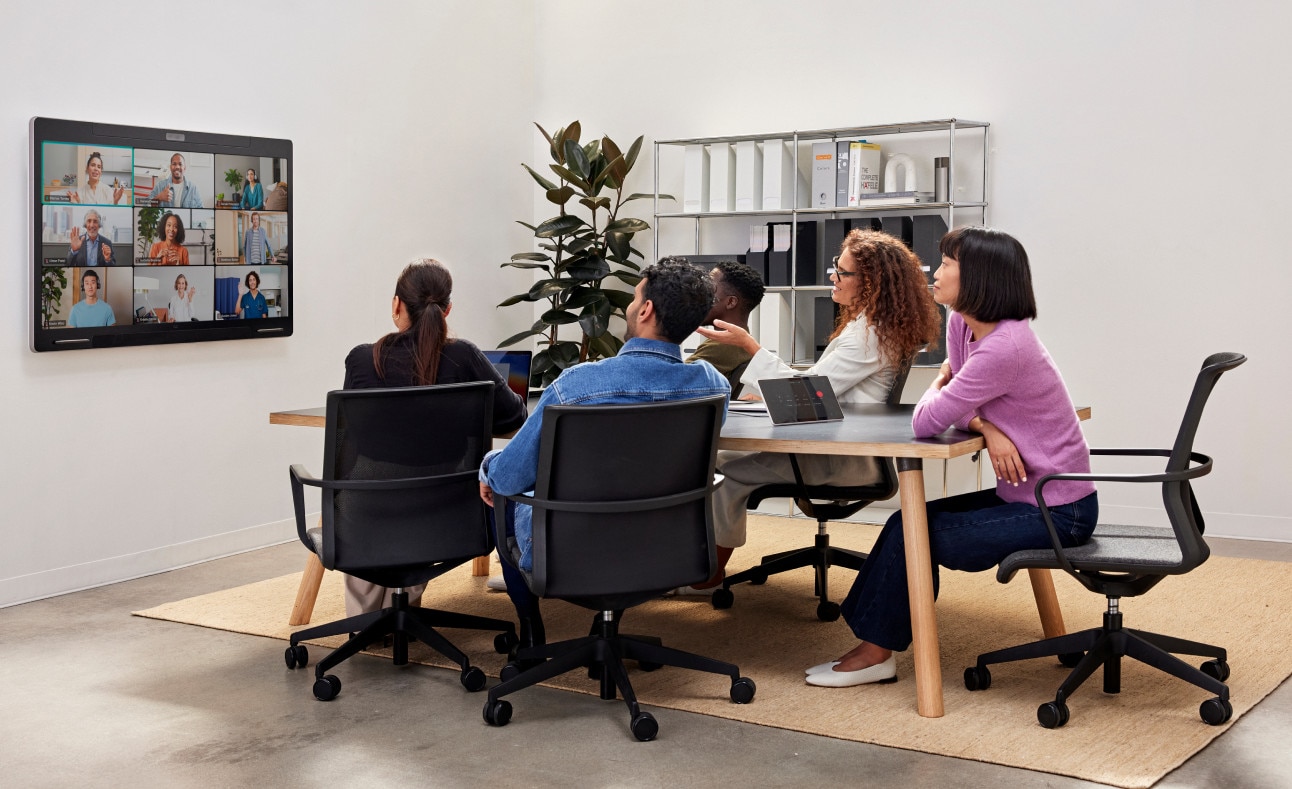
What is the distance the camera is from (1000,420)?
3.26 metres

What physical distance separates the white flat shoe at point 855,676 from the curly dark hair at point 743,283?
1.53 metres

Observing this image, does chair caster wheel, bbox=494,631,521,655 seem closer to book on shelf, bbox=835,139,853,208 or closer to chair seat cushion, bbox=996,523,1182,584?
chair seat cushion, bbox=996,523,1182,584

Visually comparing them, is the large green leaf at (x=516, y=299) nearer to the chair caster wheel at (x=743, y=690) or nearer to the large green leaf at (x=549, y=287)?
the large green leaf at (x=549, y=287)

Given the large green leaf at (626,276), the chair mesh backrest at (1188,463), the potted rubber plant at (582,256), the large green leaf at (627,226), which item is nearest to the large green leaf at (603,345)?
the potted rubber plant at (582,256)

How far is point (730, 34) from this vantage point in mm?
6652

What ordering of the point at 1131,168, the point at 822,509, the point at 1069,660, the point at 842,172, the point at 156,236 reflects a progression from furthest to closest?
the point at 842,172 → the point at 1131,168 → the point at 156,236 → the point at 822,509 → the point at 1069,660

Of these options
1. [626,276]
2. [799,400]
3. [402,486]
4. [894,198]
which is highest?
[894,198]

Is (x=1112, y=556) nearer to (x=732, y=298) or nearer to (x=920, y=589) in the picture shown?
(x=920, y=589)

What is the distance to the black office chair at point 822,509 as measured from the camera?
4.25 meters

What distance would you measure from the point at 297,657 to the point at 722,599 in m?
1.48

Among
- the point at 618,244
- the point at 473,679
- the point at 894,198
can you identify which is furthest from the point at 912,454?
the point at 618,244

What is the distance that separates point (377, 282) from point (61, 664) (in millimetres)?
2753

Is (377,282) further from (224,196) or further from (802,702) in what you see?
(802,702)

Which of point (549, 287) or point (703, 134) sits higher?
point (703, 134)
